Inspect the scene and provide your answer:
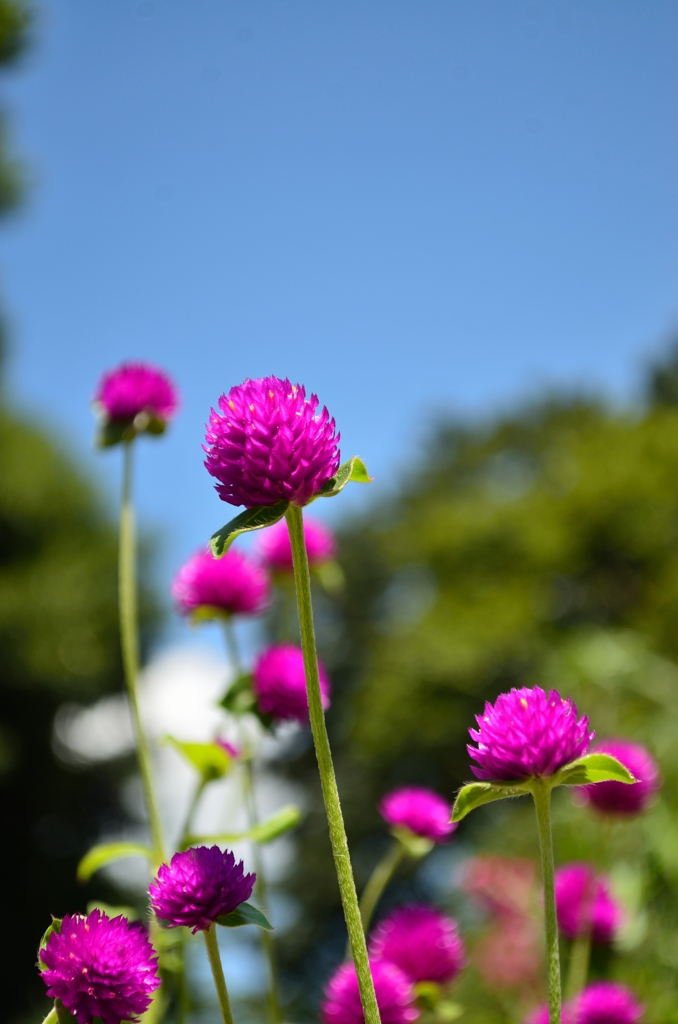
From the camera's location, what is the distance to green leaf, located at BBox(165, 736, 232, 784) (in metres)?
0.79

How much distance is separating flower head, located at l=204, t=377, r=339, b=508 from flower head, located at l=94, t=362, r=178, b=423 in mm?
434

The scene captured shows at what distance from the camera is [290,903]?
465 inches

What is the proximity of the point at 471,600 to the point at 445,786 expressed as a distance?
250 cm

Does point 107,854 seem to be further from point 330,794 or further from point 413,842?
point 330,794

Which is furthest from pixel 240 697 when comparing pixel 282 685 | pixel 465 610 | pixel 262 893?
pixel 465 610

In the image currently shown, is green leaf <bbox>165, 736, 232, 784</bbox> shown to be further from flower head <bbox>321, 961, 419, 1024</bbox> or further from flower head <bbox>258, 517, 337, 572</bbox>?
flower head <bbox>258, 517, 337, 572</bbox>

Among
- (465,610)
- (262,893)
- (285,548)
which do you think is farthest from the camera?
(465,610)

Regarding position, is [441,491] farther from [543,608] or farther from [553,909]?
[553,909]

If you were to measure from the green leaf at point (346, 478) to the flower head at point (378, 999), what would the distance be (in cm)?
33

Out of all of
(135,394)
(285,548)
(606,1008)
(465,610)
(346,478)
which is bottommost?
(606,1008)

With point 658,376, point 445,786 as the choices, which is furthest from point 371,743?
point 658,376

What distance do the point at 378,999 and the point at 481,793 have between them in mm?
216

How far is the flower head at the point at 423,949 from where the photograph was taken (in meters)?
0.72

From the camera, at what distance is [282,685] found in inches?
Answer: 33.4
